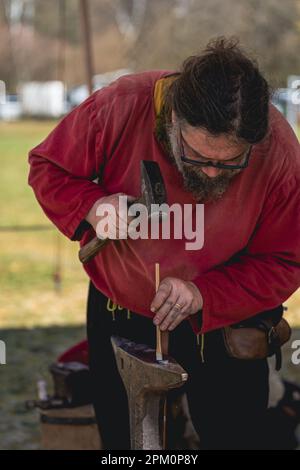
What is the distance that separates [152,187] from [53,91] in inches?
1439

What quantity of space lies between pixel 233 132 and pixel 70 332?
11.0 ft

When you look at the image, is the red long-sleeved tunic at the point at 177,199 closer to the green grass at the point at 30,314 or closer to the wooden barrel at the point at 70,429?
the wooden barrel at the point at 70,429

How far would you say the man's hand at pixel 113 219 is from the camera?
2.10 metres

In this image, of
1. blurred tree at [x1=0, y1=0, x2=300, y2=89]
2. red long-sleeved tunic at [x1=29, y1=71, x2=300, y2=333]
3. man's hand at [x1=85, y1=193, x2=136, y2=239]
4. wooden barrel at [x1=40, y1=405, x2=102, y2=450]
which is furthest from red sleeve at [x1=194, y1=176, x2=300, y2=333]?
blurred tree at [x1=0, y1=0, x2=300, y2=89]

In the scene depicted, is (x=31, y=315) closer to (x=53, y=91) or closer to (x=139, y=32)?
(x=139, y=32)

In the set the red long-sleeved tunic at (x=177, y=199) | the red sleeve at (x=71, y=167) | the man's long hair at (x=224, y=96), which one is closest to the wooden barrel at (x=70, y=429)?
the red long-sleeved tunic at (x=177, y=199)

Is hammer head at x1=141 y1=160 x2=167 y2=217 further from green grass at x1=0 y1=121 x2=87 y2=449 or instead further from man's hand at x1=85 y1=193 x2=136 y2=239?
green grass at x1=0 y1=121 x2=87 y2=449

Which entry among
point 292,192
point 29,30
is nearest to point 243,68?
point 292,192

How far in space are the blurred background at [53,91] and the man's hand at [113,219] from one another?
0.48 metres

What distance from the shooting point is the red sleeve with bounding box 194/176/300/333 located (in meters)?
2.29

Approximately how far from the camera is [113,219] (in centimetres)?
213

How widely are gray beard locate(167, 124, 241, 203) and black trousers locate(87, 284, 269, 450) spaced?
0.49 meters

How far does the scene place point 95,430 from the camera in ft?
10.2
